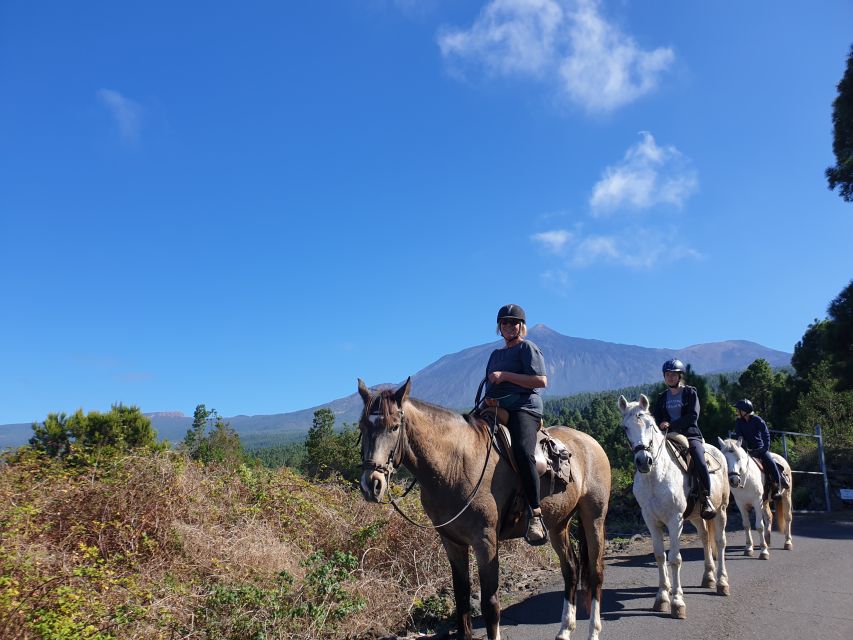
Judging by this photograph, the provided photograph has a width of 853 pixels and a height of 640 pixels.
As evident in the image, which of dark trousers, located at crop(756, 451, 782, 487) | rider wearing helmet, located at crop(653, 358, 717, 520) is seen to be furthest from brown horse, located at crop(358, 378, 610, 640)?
dark trousers, located at crop(756, 451, 782, 487)

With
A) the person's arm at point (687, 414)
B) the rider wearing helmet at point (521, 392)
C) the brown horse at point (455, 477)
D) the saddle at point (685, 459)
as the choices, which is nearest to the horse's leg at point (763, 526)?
the saddle at point (685, 459)

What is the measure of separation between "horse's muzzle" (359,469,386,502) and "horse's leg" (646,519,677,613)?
4640mm

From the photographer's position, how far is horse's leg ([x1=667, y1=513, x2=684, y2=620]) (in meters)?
6.14

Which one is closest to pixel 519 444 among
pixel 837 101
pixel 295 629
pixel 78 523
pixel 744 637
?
pixel 295 629

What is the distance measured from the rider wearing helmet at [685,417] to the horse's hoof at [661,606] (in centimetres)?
165

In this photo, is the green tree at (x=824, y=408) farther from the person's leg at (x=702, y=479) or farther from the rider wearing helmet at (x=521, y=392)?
the rider wearing helmet at (x=521, y=392)

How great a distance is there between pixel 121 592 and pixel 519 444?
3.91 m

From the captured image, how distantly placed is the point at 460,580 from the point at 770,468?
9.60m

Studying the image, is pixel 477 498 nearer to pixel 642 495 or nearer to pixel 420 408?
pixel 420 408

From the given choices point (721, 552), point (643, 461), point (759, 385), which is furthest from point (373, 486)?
point (759, 385)

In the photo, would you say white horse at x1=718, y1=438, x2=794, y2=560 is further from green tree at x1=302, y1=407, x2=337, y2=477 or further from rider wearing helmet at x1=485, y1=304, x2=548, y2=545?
green tree at x1=302, y1=407, x2=337, y2=477

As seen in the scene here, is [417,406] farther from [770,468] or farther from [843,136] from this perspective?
[843,136]

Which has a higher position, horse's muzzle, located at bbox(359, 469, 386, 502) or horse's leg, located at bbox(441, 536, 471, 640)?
horse's muzzle, located at bbox(359, 469, 386, 502)

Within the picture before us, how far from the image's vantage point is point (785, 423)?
3256 centimetres
